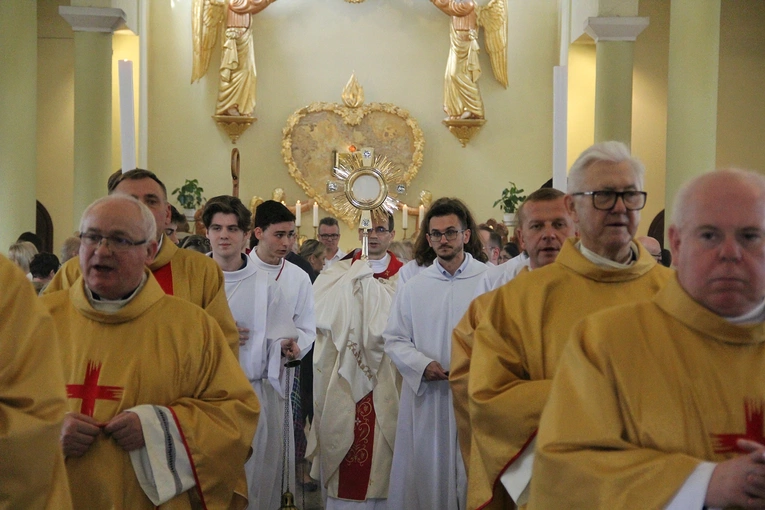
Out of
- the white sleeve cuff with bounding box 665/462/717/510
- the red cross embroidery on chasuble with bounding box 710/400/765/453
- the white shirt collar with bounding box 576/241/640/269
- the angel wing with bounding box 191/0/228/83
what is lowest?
the white sleeve cuff with bounding box 665/462/717/510

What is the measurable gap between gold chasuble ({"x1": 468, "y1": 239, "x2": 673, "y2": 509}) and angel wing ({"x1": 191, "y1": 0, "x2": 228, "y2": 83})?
11.4 metres

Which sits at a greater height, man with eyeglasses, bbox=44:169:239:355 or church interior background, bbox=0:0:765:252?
church interior background, bbox=0:0:765:252

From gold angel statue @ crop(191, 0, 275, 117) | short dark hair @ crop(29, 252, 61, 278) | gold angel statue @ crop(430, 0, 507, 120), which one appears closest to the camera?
short dark hair @ crop(29, 252, 61, 278)

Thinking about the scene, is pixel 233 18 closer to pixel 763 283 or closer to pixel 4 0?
pixel 4 0

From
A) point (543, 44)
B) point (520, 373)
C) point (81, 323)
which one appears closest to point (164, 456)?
point (81, 323)

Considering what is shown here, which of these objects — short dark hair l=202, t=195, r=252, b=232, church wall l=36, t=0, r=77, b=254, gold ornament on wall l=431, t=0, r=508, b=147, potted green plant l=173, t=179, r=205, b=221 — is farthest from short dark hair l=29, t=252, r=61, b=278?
gold ornament on wall l=431, t=0, r=508, b=147

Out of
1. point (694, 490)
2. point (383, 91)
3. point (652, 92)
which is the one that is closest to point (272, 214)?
point (694, 490)

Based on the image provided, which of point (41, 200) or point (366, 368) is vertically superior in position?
point (41, 200)

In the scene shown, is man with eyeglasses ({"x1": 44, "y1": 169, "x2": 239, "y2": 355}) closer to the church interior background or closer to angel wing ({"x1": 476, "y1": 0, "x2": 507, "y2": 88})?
the church interior background

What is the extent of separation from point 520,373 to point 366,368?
330cm

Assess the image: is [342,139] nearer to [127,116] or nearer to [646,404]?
[127,116]

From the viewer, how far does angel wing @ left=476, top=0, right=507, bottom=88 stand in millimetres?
14398

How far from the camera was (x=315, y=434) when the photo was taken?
22.9 ft

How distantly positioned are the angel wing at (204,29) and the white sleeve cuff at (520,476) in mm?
11810
